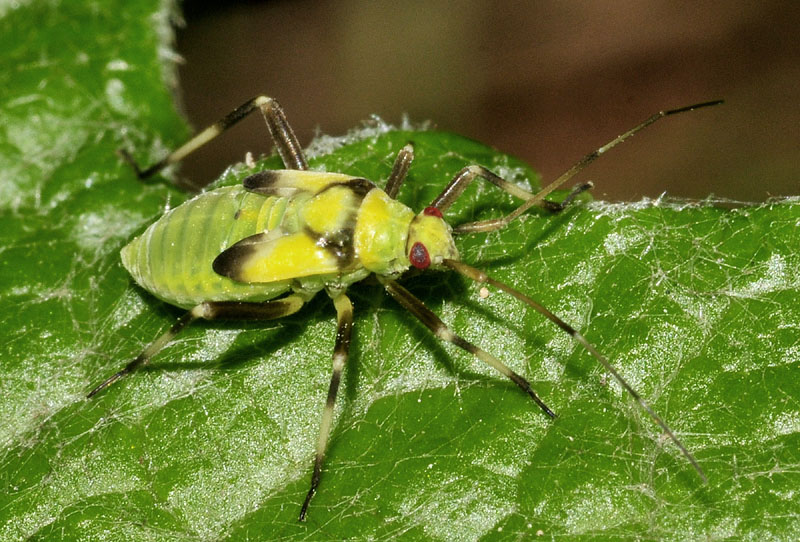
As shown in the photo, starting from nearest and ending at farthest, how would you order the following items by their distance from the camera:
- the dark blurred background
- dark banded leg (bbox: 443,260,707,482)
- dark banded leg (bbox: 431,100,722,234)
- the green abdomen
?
dark banded leg (bbox: 443,260,707,482) → dark banded leg (bbox: 431,100,722,234) → the green abdomen → the dark blurred background

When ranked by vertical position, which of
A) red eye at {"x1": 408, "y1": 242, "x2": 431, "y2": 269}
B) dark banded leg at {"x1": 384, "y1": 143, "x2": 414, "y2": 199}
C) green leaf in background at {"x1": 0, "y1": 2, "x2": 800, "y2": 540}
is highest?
dark banded leg at {"x1": 384, "y1": 143, "x2": 414, "y2": 199}

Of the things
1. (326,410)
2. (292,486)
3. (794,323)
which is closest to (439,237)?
(326,410)

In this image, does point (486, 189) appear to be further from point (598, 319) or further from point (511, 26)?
point (511, 26)

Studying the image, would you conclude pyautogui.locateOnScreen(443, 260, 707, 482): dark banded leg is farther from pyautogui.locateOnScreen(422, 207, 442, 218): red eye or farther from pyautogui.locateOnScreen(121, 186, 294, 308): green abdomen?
pyautogui.locateOnScreen(121, 186, 294, 308): green abdomen

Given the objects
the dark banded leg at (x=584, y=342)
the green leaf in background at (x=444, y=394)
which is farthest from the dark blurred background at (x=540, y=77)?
the dark banded leg at (x=584, y=342)

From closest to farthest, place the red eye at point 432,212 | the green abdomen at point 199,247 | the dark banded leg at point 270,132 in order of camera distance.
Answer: the green abdomen at point 199,247 < the red eye at point 432,212 < the dark banded leg at point 270,132

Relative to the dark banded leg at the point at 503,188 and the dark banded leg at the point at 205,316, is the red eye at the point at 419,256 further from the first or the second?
the dark banded leg at the point at 205,316

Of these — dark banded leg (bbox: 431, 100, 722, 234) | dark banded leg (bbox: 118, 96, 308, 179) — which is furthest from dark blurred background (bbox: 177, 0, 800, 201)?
dark banded leg (bbox: 431, 100, 722, 234)
